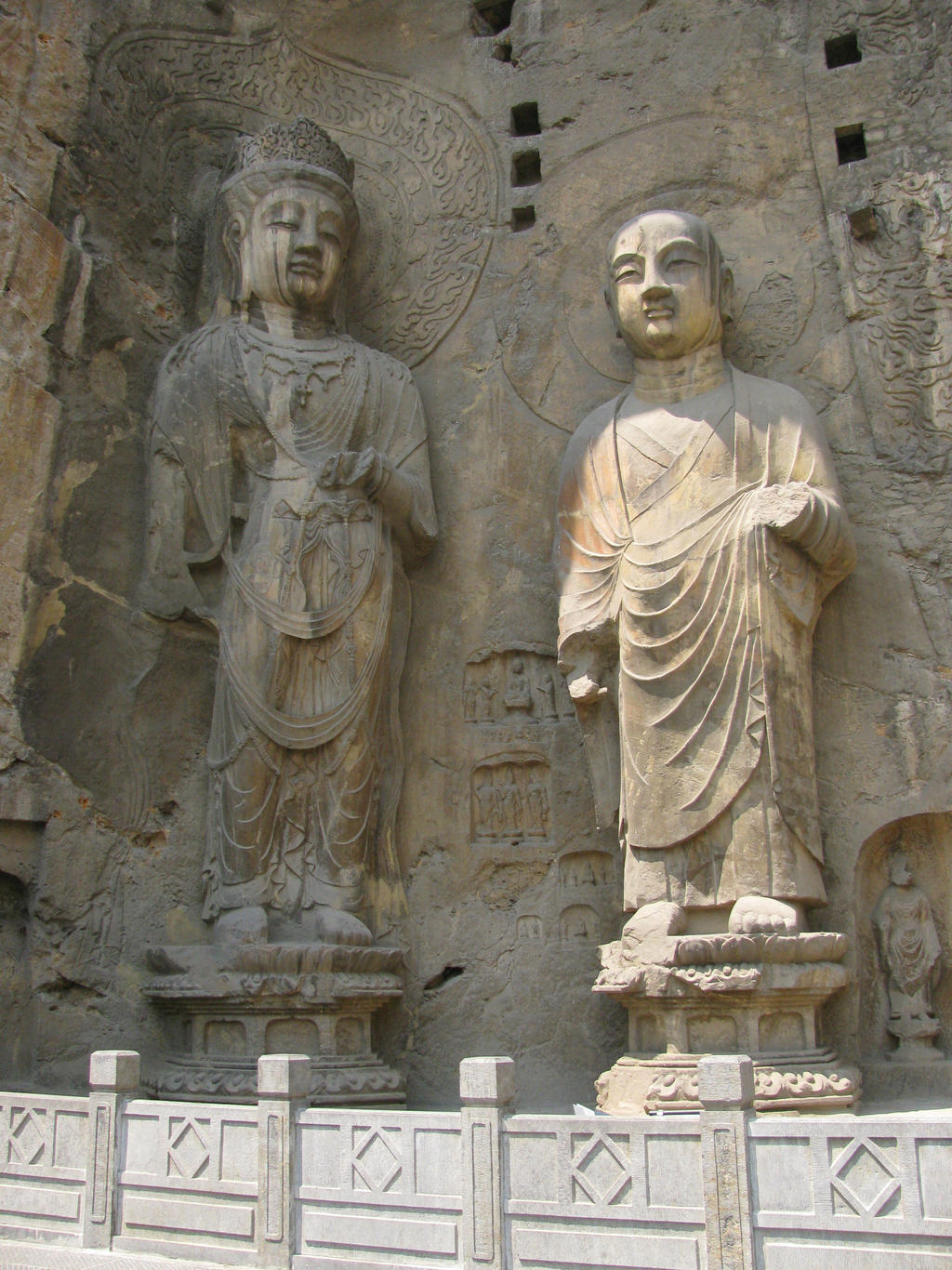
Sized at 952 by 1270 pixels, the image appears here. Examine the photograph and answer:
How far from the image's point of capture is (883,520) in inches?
250

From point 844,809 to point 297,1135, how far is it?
2.93 meters

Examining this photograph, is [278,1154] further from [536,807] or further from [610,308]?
[610,308]

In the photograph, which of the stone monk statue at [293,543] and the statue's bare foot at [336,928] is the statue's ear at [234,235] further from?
the statue's bare foot at [336,928]

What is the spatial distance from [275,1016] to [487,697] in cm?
191

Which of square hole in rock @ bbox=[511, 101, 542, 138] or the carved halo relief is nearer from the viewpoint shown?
the carved halo relief

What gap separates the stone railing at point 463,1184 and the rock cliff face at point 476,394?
1639 mm

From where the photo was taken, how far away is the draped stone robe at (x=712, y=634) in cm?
558

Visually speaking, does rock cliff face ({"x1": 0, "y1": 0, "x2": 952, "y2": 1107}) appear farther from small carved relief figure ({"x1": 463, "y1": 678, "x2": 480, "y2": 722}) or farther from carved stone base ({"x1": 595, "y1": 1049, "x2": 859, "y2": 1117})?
carved stone base ({"x1": 595, "y1": 1049, "x2": 859, "y2": 1117})

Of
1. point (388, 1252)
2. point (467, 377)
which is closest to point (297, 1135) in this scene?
point (388, 1252)

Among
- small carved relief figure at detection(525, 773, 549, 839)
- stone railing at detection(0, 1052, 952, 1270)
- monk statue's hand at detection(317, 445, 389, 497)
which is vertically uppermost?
monk statue's hand at detection(317, 445, 389, 497)

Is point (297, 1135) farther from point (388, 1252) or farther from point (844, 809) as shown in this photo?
point (844, 809)

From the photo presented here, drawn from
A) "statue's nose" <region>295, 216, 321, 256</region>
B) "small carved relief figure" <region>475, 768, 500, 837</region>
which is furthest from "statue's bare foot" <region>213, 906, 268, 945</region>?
"statue's nose" <region>295, 216, 321, 256</region>

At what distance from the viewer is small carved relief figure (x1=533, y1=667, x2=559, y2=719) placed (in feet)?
21.9

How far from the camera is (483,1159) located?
397 centimetres
